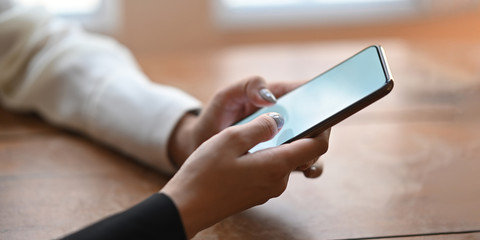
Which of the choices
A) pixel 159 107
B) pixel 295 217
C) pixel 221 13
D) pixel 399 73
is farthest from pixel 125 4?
pixel 295 217

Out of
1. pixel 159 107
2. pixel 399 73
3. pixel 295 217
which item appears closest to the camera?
pixel 295 217

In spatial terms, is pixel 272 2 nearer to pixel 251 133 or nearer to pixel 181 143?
pixel 181 143

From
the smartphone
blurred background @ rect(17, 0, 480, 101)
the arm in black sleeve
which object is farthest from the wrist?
blurred background @ rect(17, 0, 480, 101)

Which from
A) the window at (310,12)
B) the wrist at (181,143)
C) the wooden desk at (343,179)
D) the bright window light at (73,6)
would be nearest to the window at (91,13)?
the bright window light at (73,6)

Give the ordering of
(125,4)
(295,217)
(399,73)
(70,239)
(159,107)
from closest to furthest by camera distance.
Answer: (70,239), (295,217), (159,107), (399,73), (125,4)

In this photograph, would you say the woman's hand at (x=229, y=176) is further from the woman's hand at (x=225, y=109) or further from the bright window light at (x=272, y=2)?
the bright window light at (x=272, y=2)

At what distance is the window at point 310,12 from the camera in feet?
6.84

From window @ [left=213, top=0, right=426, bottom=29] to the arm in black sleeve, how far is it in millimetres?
1682

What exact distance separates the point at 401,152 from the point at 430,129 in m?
0.09

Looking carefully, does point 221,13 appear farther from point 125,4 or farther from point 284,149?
point 284,149

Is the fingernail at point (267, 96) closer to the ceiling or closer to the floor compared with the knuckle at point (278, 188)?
closer to the ceiling

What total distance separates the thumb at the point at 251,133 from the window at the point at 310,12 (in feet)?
5.27

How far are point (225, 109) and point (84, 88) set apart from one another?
24cm

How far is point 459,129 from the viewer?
762mm
